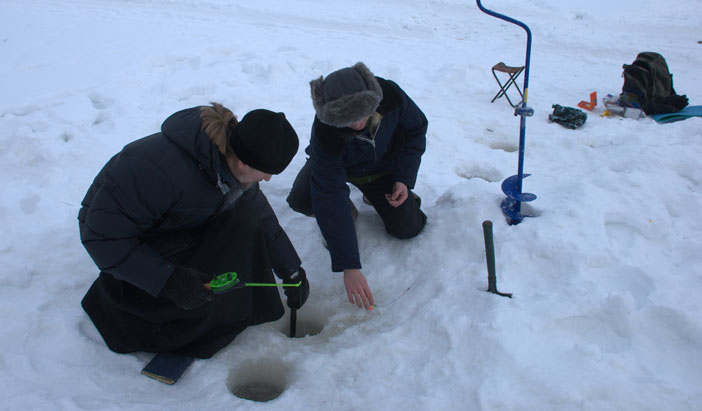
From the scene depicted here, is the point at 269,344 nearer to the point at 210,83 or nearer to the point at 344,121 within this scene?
the point at 344,121

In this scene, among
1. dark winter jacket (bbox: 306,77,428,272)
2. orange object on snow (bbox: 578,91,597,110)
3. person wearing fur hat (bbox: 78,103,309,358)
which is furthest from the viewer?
orange object on snow (bbox: 578,91,597,110)

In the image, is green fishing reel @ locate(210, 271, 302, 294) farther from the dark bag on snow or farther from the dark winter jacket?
the dark bag on snow

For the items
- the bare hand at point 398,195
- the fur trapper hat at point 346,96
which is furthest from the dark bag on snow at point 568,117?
the fur trapper hat at point 346,96

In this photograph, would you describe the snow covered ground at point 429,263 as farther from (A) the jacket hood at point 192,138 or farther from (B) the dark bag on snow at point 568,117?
(A) the jacket hood at point 192,138

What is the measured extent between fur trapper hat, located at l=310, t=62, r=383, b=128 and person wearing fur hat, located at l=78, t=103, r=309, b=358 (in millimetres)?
284

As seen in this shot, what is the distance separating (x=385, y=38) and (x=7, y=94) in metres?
5.28

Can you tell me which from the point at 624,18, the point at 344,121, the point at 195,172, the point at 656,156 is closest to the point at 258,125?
the point at 195,172

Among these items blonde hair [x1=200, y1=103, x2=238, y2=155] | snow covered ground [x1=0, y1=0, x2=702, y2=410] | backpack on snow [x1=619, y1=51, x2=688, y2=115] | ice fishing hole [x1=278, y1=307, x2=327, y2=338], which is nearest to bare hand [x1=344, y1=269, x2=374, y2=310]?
snow covered ground [x1=0, y1=0, x2=702, y2=410]

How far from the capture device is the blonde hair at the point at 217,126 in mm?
1722

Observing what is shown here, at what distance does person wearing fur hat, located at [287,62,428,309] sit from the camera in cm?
198

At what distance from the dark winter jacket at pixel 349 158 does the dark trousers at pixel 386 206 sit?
0.44 feet

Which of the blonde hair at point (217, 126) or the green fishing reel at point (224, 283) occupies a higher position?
the blonde hair at point (217, 126)

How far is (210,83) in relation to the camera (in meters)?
4.65

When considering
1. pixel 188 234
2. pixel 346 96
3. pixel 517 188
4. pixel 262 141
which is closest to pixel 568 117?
pixel 517 188
